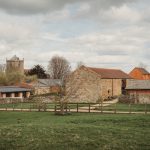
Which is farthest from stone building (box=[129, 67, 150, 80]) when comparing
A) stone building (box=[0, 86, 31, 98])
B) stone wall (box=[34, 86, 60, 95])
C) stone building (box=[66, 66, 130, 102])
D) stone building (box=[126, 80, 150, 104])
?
stone building (box=[126, 80, 150, 104])

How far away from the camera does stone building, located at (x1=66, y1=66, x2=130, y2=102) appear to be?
69.3 metres

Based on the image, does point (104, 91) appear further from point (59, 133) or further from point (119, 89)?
point (59, 133)

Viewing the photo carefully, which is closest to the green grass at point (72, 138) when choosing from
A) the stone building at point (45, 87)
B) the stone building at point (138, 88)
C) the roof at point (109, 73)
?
the stone building at point (138, 88)

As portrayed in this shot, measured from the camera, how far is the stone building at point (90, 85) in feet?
227

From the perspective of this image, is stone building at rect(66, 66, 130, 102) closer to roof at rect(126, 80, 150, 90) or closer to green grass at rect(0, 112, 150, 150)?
roof at rect(126, 80, 150, 90)

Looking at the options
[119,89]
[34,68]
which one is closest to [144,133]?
[119,89]

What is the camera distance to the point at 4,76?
102375mm

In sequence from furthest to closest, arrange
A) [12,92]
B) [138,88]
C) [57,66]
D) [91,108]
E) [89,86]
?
1. [57,66]
2. [12,92]
3. [89,86]
4. [138,88]
5. [91,108]

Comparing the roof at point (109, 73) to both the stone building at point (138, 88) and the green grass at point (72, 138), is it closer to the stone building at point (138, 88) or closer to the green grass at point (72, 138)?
the stone building at point (138, 88)

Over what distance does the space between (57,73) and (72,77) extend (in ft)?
200

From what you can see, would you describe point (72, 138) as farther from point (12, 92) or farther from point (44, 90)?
point (44, 90)

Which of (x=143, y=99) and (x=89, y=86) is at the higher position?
(x=89, y=86)

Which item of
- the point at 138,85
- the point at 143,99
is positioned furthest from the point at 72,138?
the point at 138,85

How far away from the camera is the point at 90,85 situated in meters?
70.1
